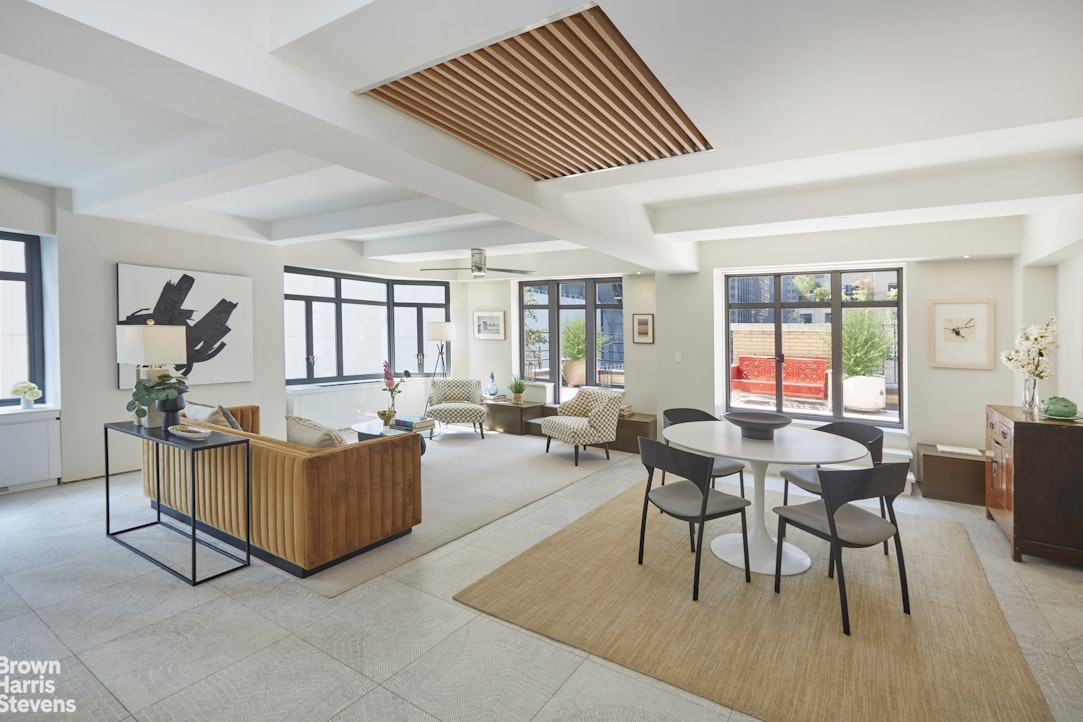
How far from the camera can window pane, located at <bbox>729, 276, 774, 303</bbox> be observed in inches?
252

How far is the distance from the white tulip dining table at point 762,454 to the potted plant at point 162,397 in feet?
11.0

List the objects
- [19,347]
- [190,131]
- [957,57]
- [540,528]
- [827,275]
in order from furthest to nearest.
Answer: [827,275] < [19,347] < [540,528] < [190,131] < [957,57]

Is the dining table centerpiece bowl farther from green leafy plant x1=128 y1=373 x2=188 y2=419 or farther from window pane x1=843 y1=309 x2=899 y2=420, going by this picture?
green leafy plant x1=128 y1=373 x2=188 y2=419

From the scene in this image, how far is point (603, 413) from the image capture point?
A: 6148 millimetres

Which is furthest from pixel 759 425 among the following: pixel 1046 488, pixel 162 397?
pixel 162 397

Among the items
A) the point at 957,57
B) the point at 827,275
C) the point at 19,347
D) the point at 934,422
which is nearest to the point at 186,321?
the point at 19,347

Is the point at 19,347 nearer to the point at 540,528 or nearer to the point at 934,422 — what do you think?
the point at 540,528

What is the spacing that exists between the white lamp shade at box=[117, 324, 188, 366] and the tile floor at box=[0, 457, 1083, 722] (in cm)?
128

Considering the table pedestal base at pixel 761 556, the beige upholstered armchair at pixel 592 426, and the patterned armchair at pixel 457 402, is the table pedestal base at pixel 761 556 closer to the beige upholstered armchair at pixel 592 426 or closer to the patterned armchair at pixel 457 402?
the beige upholstered armchair at pixel 592 426

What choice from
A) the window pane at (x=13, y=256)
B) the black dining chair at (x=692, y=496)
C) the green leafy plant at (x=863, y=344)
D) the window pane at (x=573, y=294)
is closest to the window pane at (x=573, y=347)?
the window pane at (x=573, y=294)

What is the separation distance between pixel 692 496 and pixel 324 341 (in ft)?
20.4

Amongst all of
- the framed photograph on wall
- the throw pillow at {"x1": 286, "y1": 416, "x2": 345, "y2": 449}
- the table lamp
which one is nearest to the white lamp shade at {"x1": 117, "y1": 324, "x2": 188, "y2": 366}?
Answer: the table lamp

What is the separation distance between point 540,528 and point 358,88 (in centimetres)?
311

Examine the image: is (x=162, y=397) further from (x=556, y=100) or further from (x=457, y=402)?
(x=457, y=402)
